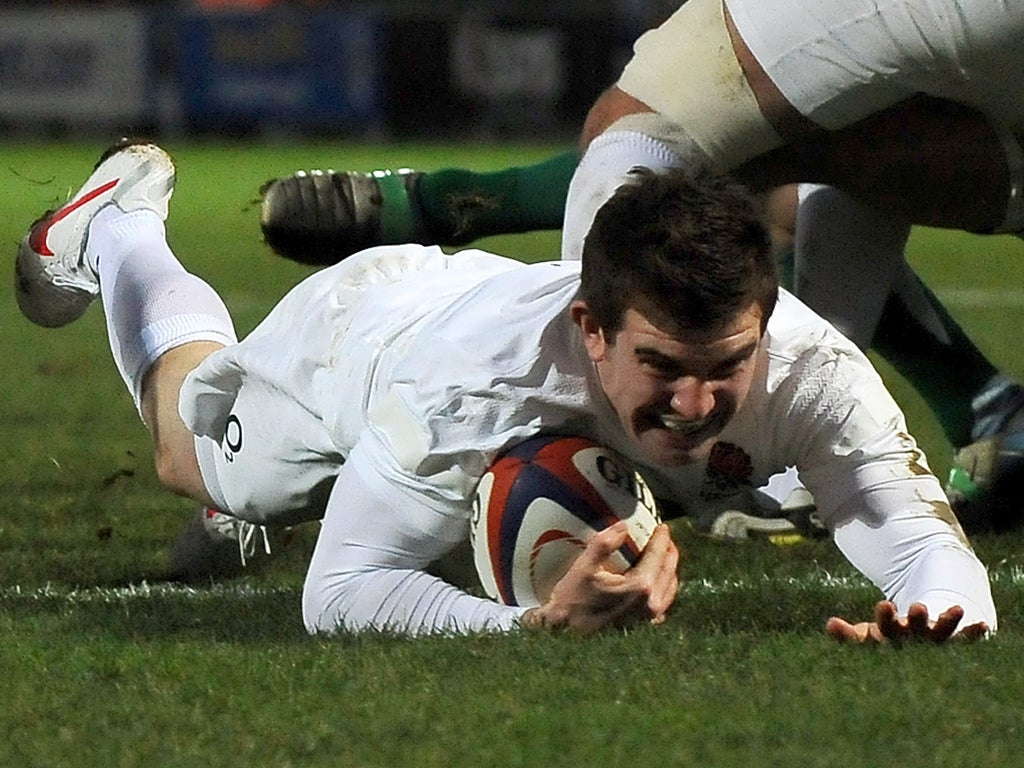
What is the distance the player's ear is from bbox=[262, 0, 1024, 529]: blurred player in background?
104 cm

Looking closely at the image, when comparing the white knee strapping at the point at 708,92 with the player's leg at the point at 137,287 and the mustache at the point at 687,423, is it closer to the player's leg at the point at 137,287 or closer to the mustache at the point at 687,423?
the player's leg at the point at 137,287

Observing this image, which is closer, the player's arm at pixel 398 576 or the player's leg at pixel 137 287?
the player's arm at pixel 398 576

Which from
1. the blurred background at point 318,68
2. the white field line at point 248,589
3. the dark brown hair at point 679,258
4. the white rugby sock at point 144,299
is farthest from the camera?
the blurred background at point 318,68

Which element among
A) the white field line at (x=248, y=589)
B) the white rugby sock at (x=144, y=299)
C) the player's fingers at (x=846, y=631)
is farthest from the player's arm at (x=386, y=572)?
the white rugby sock at (x=144, y=299)

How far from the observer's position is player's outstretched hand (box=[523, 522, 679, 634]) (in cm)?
338

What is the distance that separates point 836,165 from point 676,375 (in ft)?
5.84

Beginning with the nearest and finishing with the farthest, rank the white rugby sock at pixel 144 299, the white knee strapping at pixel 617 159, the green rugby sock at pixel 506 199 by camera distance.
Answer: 1. the white knee strapping at pixel 617 159
2. the white rugby sock at pixel 144 299
3. the green rugby sock at pixel 506 199

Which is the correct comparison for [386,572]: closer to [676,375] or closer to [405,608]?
[405,608]

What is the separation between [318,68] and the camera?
71.3ft

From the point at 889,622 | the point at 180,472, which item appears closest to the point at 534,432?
the point at 889,622

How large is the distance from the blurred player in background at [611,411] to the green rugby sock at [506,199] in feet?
4.59

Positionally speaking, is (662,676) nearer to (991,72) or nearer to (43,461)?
(991,72)

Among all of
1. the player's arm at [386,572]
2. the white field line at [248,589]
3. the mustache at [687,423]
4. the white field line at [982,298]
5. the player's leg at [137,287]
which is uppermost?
the mustache at [687,423]

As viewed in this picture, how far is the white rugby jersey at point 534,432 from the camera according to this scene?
351 cm
